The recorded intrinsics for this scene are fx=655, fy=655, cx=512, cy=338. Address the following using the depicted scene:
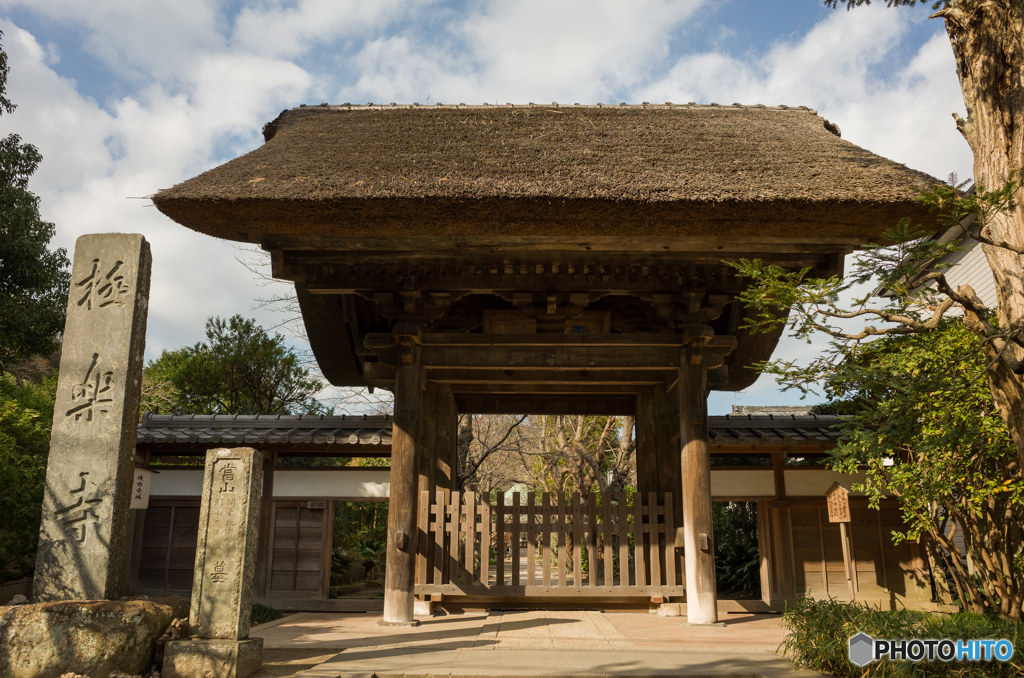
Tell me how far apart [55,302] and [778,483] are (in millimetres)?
11874

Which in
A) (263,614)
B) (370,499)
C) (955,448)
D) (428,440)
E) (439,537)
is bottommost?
(263,614)

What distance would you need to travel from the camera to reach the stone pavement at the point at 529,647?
4230 millimetres

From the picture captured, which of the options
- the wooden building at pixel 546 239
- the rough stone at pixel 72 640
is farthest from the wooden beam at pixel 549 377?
the rough stone at pixel 72 640

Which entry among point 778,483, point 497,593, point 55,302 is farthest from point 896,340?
point 55,302

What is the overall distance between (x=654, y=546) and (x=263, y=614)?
15.2 feet

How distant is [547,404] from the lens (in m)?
9.45

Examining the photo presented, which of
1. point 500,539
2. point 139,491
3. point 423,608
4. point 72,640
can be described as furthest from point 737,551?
point 72,640

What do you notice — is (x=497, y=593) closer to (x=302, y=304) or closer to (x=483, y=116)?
(x=302, y=304)

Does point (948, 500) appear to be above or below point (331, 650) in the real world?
above

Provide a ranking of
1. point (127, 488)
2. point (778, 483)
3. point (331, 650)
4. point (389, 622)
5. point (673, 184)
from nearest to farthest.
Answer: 1. point (127, 488)
2. point (331, 650)
3. point (673, 184)
4. point (389, 622)
5. point (778, 483)

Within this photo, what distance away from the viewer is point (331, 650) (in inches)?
201

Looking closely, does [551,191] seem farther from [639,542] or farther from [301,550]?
[301,550]

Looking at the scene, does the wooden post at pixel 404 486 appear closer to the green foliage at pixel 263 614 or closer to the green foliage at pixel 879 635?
the green foliage at pixel 263 614
